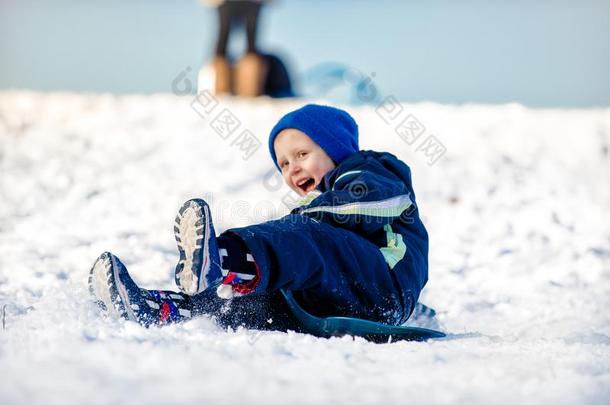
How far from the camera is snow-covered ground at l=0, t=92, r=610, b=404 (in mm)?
1156

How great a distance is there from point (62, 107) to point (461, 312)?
487cm

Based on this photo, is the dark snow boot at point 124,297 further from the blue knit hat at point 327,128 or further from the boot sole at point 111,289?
the blue knit hat at point 327,128

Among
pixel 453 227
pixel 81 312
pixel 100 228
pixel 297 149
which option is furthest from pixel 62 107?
pixel 81 312

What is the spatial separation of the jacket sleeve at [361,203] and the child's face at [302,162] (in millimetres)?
421

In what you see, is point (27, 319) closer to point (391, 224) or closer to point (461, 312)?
point (391, 224)

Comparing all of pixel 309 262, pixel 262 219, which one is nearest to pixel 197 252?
pixel 309 262

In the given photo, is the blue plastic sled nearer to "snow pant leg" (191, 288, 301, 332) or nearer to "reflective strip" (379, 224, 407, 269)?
"snow pant leg" (191, 288, 301, 332)

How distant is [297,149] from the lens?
2.43 m

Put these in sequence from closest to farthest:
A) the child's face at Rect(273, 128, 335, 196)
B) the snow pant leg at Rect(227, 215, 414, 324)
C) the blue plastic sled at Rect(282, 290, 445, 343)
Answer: the snow pant leg at Rect(227, 215, 414, 324) < the blue plastic sled at Rect(282, 290, 445, 343) < the child's face at Rect(273, 128, 335, 196)

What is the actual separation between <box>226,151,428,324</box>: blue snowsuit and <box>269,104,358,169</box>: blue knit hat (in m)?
0.31

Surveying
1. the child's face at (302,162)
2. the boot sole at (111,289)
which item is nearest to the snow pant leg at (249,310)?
the boot sole at (111,289)

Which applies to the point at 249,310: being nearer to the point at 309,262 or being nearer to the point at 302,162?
the point at 309,262

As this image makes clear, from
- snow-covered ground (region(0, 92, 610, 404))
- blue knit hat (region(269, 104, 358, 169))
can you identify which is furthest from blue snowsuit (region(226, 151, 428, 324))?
blue knit hat (region(269, 104, 358, 169))

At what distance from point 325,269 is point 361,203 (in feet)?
0.75
